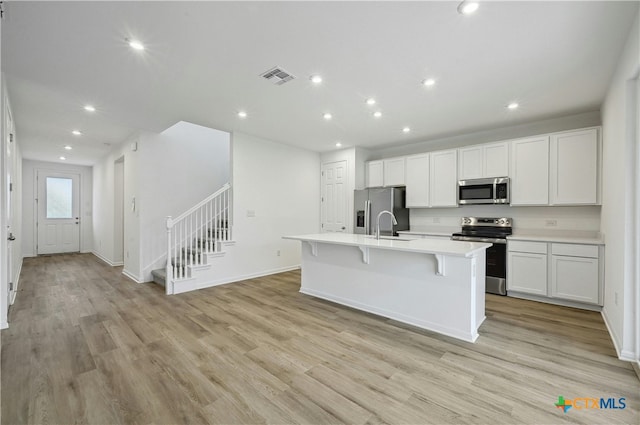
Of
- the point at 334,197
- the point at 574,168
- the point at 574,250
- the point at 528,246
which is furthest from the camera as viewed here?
the point at 334,197

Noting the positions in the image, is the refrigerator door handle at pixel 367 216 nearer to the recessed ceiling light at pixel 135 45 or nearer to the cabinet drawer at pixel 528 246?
the cabinet drawer at pixel 528 246

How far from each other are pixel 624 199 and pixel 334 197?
15.3ft

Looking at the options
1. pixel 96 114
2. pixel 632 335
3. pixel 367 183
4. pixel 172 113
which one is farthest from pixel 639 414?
pixel 96 114

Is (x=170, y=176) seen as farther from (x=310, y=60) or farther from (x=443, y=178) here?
(x=443, y=178)

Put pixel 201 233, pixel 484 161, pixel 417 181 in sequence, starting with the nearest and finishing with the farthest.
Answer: pixel 484 161, pixel 201 233, pixel 417 181

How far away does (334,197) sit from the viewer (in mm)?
6375

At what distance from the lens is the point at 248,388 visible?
1.98 m

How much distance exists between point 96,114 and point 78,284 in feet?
9.77

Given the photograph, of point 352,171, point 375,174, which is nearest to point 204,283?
point 352,171

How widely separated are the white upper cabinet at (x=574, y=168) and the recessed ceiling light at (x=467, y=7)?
307 cm

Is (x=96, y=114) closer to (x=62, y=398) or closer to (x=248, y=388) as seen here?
(x=62, y=398)

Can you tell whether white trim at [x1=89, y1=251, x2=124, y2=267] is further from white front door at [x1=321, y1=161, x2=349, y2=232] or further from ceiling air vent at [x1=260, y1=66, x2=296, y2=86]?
ceiling air vent at [x1=260, y1=66, x2=296, y2=86]

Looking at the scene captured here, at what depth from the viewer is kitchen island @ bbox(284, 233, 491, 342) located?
2730 millimetres

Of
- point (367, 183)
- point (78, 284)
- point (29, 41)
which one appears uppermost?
point (29, 41)
